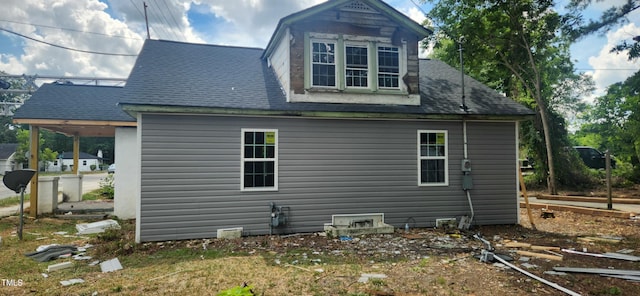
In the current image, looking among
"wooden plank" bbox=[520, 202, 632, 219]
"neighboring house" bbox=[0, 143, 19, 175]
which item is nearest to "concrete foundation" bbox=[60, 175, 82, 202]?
"wooden plank" bbox=[520, 202, 632, 219]

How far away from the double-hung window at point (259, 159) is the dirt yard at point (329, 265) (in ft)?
4.08

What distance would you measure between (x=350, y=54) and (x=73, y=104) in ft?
30.7

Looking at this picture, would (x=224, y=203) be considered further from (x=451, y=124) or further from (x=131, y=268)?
(x=451, y=124)

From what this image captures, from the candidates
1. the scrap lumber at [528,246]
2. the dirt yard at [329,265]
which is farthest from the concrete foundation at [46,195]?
the scrap lumber at [528,246]

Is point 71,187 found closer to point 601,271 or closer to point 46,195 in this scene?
point 46,195

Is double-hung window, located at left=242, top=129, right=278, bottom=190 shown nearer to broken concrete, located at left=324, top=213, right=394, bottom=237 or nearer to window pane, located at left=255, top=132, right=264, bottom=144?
window pane, located at left=255, top=132, right=264, bottom=144

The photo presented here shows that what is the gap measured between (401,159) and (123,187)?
824 cm

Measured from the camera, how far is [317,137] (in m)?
8.05

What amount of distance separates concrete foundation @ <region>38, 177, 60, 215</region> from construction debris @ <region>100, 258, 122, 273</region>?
696cm

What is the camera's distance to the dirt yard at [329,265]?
449cm

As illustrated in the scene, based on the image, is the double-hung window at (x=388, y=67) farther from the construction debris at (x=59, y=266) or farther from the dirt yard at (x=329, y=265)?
the construction debris at (x=59, y=266)

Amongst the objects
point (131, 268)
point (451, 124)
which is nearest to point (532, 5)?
point (451, 124)

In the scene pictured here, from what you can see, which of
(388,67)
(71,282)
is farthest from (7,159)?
(388,67)

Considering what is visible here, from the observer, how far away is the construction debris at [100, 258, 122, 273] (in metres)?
5.39
